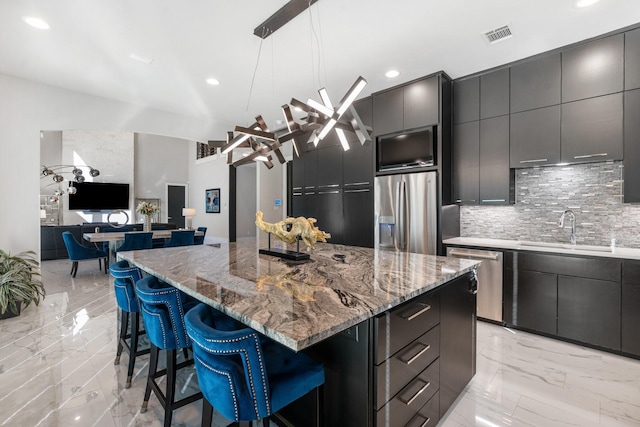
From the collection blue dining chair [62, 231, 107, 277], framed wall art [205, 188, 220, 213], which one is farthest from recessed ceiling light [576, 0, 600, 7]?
framed wall art [205, 188, 220, 213]

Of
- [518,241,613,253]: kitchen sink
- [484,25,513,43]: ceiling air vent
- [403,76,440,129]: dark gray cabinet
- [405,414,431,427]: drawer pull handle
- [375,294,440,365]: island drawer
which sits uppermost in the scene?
[484,25,513,43]: ceiling air vent

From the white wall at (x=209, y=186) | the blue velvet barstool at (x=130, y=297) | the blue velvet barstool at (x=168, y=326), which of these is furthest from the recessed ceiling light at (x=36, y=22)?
the white wall at (x=209, y=186)

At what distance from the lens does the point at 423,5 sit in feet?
7.95

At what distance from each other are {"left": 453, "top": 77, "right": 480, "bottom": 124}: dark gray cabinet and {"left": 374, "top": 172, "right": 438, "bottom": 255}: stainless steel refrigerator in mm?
848

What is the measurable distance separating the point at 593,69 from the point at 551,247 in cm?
180

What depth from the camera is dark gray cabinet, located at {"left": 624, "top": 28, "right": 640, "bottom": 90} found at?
8.91 feet

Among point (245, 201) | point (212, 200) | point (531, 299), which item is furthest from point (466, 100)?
point (212, 200)

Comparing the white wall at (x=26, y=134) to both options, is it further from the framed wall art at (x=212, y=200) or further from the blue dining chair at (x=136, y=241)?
the framed wall art at (x=212, y=200)

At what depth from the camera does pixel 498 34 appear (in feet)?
9.29

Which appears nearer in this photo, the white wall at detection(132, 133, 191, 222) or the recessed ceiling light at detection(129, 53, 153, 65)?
the recessed ceiling light at detection(129, 53, 153, 65)

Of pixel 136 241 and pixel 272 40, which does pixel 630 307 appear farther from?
pixel 136 241

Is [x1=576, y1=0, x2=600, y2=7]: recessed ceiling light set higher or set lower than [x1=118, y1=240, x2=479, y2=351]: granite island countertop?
higher

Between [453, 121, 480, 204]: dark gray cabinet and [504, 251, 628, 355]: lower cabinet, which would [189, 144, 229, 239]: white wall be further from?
[504, 251, 628, 355]: lower cabinet

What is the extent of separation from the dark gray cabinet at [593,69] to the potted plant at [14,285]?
250 inches
